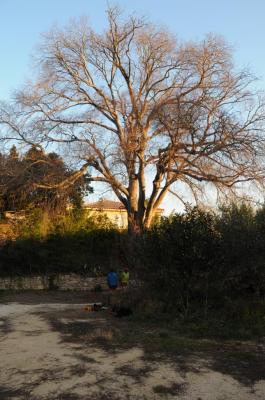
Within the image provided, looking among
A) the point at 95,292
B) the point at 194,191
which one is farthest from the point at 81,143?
the point at 95,292

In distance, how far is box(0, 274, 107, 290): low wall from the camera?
2519cm

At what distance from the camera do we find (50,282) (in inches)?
1003

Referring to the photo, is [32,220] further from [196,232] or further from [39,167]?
[196,232]

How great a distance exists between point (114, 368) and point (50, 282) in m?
18.2

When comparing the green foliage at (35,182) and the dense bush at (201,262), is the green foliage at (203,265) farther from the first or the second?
the green foliage at (35,182)

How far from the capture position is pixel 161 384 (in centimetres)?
691

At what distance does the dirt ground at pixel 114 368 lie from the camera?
6.59m

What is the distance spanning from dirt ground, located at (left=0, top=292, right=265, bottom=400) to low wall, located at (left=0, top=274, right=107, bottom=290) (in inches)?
540

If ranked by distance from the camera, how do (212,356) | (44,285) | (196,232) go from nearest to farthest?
(212,356), (196,232), (44,285)

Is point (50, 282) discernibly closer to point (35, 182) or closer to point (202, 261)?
point (35, 182)

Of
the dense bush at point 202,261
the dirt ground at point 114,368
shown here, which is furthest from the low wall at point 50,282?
the dirt ground at point 114,368

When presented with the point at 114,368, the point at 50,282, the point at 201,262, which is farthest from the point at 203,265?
the point at 50,282

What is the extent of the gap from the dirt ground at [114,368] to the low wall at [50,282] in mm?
13721

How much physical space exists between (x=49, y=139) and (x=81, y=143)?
6.63ft
